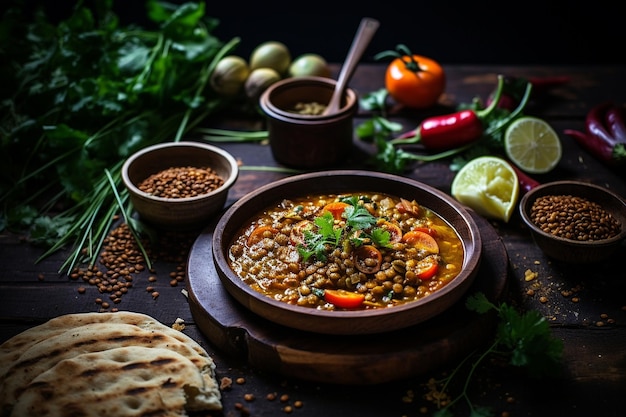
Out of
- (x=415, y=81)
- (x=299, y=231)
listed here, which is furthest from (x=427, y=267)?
(x=415, y=81)

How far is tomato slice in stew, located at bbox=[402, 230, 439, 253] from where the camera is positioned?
12.8ft

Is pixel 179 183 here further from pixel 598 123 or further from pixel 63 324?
pixel 598 123

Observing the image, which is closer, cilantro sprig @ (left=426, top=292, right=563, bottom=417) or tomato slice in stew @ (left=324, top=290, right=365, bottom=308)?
cilantro sprig @ (left=426, top=292, right=563, bottom=417)

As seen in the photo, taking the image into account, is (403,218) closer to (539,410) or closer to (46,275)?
(539,410)

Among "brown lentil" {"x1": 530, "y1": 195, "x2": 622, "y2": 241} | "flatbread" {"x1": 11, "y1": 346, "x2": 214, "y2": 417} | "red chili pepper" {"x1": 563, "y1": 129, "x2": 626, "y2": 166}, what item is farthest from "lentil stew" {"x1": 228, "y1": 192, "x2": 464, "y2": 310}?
"red chili pepper" {"x1": 563, "y1": 129, "x2": 626, "y2": 166}

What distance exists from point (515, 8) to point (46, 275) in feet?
18.7

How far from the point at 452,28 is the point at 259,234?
470cm

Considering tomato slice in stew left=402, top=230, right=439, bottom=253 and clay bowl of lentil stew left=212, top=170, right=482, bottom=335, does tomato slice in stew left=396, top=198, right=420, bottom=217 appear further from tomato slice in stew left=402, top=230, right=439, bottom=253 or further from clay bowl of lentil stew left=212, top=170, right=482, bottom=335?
tomato slice in stew left=402, top=230, right=439, bottom=253

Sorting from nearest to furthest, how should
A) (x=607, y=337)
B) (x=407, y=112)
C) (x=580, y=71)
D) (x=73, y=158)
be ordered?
(x=607, y=337)
(x=73, y=158)
(x=407, y=112)
(x=580, y=71)

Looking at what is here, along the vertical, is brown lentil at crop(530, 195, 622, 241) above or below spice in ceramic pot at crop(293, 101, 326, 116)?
below

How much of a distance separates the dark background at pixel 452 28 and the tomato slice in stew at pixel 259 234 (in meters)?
4.31

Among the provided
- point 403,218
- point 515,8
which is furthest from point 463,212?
point 515,8

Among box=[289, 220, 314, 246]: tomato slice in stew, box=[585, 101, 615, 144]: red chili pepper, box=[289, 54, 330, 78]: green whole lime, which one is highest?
box=[289, 54, 330, 78]: green whole lime

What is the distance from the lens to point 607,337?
3.65m
